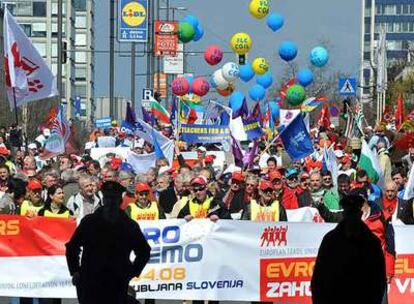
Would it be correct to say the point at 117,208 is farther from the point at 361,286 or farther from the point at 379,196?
the point at 379,196

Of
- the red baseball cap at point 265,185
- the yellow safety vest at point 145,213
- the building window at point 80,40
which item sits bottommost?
the building window at point 80,40

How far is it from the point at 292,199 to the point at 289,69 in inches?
2934

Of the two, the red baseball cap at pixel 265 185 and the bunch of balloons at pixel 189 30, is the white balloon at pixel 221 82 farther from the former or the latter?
the red baseball cap at pixel 265 185

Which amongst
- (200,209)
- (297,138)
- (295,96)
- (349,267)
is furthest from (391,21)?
(349,267)

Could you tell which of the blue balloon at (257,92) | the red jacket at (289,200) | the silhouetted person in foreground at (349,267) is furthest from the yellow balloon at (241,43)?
the silhouetted person in foreground at (349,267)

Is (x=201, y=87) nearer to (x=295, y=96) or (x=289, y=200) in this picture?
(x=295, y=96)

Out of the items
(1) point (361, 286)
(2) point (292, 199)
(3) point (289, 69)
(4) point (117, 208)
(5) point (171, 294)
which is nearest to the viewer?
(1) point (361, 286)

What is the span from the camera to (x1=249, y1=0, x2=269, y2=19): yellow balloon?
146 feet

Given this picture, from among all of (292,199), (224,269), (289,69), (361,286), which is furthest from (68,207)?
(289,69)

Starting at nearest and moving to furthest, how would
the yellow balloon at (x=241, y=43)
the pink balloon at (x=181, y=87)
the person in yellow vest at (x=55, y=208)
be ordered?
1. the person in yellow vest at (x=55, y=208)
2. the yellow balloon at (x=241, y=43)
3. the pink balloon at (x=181, y=87)

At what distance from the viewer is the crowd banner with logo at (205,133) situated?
30.1m

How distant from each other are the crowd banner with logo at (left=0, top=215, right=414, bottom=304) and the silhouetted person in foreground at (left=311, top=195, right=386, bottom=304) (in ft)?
16.7

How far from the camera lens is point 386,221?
1345 centimetres

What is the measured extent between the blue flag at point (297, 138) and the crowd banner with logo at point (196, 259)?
856 cm
